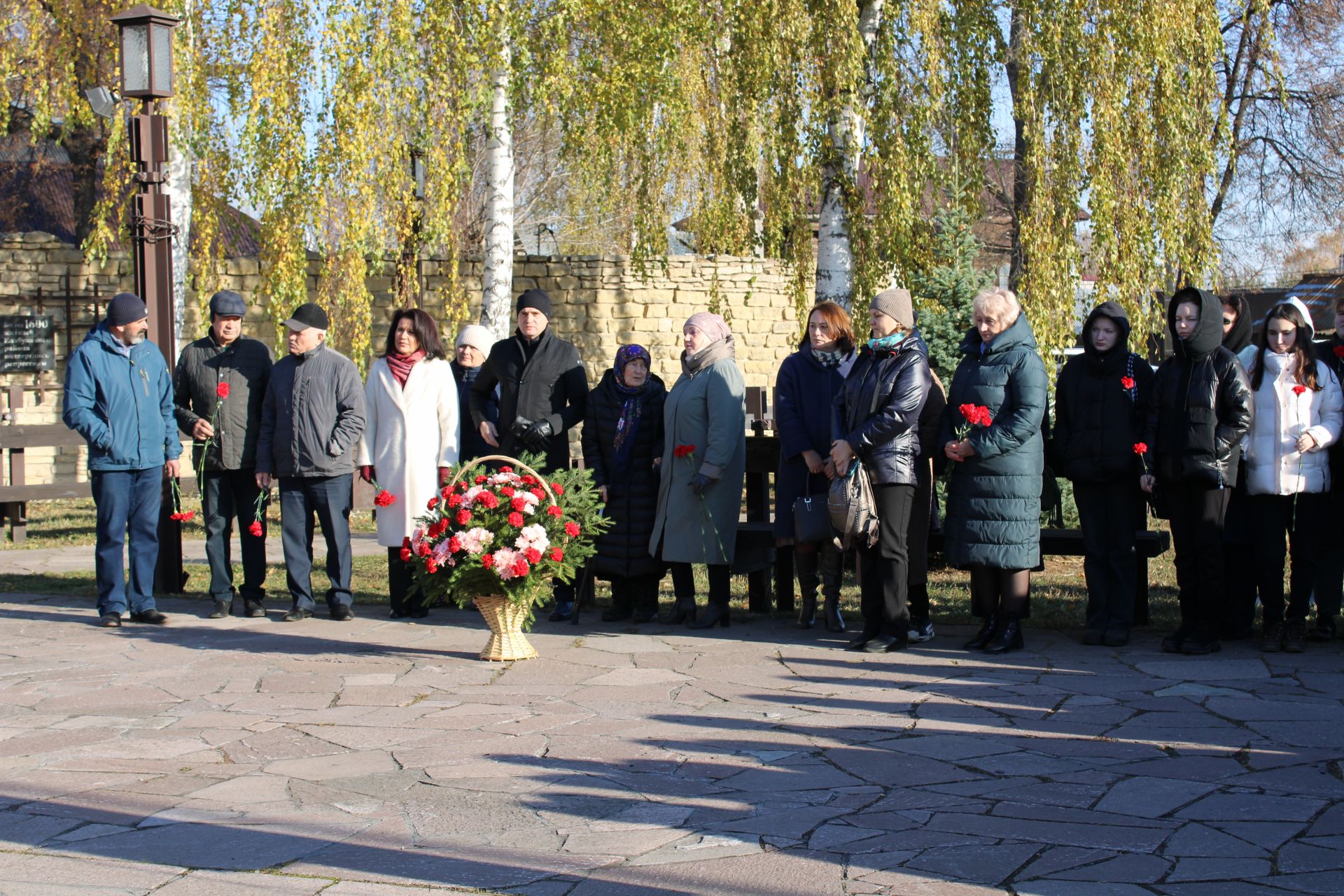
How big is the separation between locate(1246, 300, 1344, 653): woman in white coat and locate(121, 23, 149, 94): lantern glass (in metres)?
6.88

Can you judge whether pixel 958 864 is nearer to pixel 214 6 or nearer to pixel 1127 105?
pixel 1127 105

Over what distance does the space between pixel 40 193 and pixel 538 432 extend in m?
22.1

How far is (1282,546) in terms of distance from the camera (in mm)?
6797

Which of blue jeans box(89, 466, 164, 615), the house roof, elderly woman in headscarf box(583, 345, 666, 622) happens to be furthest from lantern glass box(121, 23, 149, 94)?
the house roof

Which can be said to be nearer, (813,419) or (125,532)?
(813,419)

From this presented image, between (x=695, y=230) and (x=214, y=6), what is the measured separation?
291 inches

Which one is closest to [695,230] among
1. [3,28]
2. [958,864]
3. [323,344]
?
[3,28]

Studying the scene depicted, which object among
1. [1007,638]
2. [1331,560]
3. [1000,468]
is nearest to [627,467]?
[1000,468]

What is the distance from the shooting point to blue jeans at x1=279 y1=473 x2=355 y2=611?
7.93 meters

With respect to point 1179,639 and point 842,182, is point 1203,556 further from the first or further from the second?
point 842,182

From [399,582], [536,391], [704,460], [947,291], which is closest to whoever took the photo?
[704,460]

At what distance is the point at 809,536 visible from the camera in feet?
23.5

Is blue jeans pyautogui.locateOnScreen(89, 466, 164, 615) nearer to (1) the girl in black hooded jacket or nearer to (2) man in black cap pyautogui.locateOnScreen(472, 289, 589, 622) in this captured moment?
(2) man in black cap pyautogui.locateOnScreen(472, 289, 589, 622)

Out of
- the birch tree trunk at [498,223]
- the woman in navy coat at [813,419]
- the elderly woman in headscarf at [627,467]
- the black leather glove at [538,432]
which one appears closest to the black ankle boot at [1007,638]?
the woman in navy coat at [813,419]
